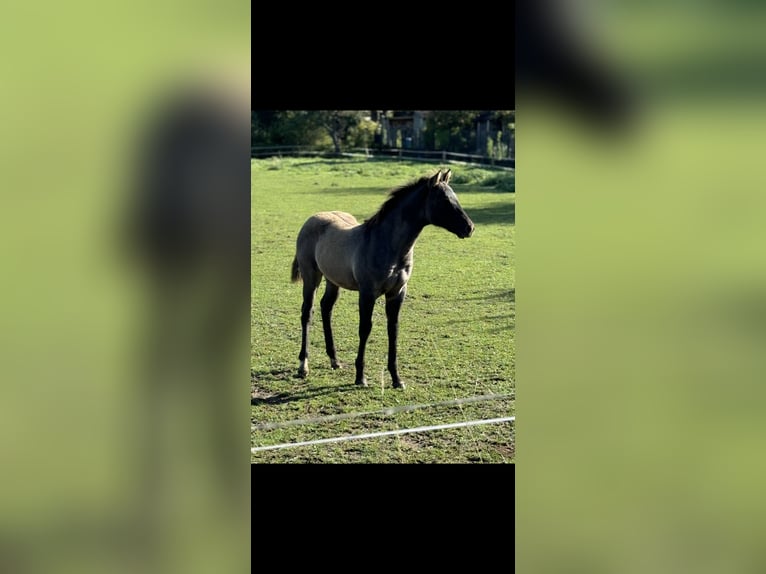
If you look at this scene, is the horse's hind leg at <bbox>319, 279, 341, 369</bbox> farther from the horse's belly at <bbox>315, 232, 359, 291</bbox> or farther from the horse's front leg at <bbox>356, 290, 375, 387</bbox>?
the horse's front leg at <bbox>356, 290, 375, 387</bbox>

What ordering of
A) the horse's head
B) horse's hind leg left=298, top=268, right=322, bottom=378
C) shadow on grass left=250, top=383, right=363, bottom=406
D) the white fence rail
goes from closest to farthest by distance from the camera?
the horse's head < shadow on grass left=250, top=383, right=363, bottom=406 < horse's hind leg left=298, top=268, right=322, bottom=378 < the white fence rail

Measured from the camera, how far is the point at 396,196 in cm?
661

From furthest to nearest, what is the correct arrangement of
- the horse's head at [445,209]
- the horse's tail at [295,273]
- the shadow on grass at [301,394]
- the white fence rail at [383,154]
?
the white fence rail at [383,154] → the horse's tail at [295,273] → the shadow on grass at [301,394] → the horse's head at [445,209]

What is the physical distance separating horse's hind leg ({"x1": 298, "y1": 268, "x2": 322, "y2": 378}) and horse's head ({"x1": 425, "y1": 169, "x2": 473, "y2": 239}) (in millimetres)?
1449

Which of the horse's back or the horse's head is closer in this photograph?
the horse's head

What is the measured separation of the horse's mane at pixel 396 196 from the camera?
6523 millimetres

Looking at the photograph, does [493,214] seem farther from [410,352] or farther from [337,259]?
[337,259]

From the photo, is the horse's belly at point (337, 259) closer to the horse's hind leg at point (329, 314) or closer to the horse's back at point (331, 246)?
the horse's back at point (331, 246)

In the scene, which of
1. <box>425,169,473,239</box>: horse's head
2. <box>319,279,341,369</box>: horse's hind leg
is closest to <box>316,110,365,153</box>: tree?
<box>319,279,341,369</box>: horse's hind leg

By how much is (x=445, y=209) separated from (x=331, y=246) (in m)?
1.14

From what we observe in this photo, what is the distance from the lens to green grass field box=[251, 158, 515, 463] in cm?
588
